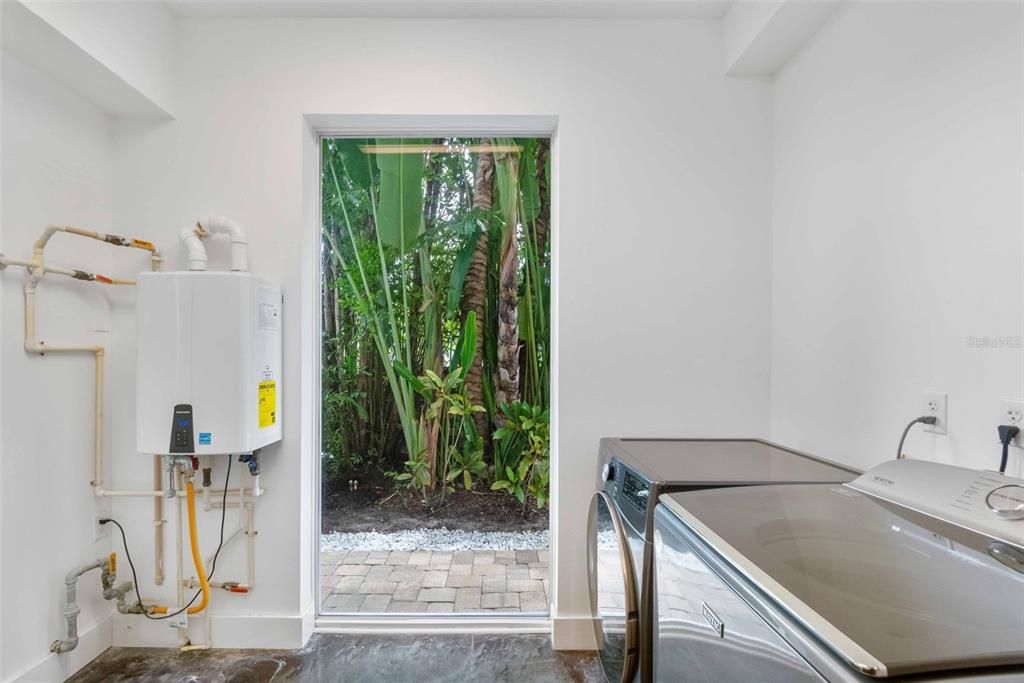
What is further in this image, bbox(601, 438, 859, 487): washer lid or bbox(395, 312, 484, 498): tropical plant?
bbox(395, 312, 484, 498): tropical plant

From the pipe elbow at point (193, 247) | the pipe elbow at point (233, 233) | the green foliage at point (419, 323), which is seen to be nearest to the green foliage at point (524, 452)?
the green foliage at point (419, 323)

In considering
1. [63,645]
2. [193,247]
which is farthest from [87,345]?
[63,645]

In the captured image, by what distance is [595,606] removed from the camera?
1.81 m

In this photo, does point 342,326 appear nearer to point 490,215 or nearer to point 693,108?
point 490,215

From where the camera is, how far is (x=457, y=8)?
6.36 feet

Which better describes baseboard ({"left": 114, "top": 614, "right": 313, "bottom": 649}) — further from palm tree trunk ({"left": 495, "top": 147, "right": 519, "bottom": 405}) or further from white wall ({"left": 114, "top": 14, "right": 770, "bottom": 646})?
palm tree trunk ({"left": 495, "top": 147, "right": 519, "bottom": 405})

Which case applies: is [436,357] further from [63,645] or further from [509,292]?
[63,645]

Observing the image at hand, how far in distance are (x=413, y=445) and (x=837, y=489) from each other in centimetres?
158

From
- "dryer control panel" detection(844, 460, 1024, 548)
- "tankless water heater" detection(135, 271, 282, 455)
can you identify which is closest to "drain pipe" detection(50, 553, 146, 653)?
"tankless water heater" detection(135, 271, 282, 455)

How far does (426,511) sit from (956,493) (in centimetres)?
183

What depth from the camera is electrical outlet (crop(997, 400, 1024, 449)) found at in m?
1.06

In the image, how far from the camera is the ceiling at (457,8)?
1906 mm

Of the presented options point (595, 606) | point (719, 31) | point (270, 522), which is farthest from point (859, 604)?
point (719, 31)

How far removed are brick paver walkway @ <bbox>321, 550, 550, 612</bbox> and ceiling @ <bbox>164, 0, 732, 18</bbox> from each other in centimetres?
225
